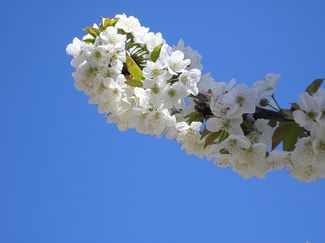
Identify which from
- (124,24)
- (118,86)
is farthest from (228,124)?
(124,24)

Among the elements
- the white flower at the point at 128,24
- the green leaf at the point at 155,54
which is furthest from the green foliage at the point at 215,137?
the white flower at the point at 128,24

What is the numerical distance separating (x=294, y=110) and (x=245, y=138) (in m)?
0.31

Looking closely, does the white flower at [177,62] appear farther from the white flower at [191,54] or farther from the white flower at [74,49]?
the white flower at [74,49]

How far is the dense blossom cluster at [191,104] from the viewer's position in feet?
8.41

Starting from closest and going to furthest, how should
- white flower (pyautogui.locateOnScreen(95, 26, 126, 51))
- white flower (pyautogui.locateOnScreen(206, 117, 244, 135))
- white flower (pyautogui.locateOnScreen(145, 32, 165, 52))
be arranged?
white flower (pyautogui.locateOnScreen(206, 117, 244, 135)) < white flower (pyautogui.locateOnScreen(95, 26, 126, 51)) < white flower (pyautogui.locateOnScreen(145, 32, 165, 52))

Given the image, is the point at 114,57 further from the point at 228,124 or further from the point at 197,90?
the point at 228,124

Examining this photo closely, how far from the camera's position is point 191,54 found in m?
3.28

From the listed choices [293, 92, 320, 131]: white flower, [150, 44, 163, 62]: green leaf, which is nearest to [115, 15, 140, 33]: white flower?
[150, 44, 163, 62]: green leaf

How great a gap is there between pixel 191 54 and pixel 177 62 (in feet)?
0.92

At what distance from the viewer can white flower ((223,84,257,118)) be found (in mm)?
2635

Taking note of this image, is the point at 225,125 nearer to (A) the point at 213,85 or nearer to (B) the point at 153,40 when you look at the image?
(A) the point at 213,85

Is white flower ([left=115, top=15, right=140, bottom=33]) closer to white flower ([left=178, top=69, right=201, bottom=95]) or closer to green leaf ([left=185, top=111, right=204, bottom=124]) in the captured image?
white flower ([left=178, top=69, right=201, bottom=95])

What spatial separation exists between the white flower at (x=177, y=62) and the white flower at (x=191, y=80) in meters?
0.06

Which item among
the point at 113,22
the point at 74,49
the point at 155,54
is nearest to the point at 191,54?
the point at 155,54
